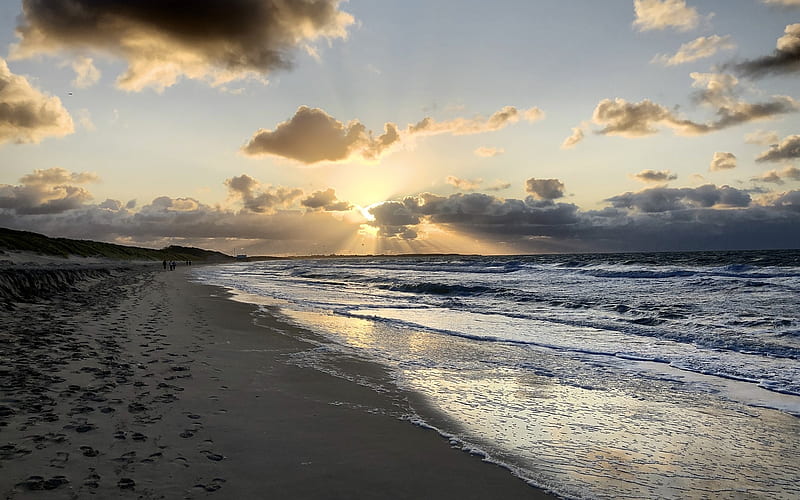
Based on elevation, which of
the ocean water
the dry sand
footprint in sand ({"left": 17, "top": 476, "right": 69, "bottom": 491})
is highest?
footprint in sand ({"left": 17, "top": 476, "right": 69, "bottom": 491})

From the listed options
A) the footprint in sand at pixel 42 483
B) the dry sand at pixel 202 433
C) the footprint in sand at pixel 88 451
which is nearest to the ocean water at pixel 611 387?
the dry sand at pixel 202 433

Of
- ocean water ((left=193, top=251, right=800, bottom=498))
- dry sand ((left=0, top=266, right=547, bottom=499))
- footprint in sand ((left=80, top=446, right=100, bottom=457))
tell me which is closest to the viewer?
dry sand ((left=0, top=266, right=547, bottom=499))

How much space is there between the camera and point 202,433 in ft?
18.0

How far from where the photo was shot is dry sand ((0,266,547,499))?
166 inches

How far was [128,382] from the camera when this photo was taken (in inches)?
285

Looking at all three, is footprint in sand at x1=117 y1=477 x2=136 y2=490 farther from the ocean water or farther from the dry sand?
the ocean water

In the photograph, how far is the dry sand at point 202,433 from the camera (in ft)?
13.9

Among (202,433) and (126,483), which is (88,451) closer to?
(126,483)

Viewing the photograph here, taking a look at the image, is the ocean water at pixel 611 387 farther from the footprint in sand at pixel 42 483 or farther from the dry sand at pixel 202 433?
the footprint in sand at pixel 42 483

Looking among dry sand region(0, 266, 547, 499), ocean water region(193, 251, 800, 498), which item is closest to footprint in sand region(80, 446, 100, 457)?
dry sand region(0, 266, 547, 499)

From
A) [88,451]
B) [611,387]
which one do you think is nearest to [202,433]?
[88,451]

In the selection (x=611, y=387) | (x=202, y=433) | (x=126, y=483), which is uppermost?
(x=126, y=483)

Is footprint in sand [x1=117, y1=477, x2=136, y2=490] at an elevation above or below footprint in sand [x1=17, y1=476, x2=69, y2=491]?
below

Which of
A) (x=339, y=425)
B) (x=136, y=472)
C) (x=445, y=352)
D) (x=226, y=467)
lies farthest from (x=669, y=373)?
(x=136, y=472)
